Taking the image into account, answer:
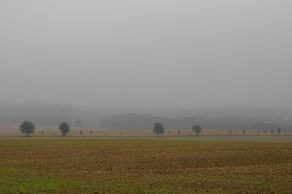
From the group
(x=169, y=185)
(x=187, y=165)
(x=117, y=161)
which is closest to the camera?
(x=169, y=185)

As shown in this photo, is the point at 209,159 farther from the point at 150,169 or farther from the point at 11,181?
the point at 11,181

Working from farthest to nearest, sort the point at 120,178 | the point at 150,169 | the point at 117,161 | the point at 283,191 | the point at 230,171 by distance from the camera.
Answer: the point at 117,161 → the point at 150,169 → the point at 230,171 → the point at 120,178 → the point at 283,191

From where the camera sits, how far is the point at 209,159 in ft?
173

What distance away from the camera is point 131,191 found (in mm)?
30328

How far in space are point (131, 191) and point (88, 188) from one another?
330 cm

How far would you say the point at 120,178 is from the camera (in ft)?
122

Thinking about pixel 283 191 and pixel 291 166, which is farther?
pixel 291 166

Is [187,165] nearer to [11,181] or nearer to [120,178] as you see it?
[120,178]

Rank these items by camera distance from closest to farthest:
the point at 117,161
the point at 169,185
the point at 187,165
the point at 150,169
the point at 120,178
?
1. the point at 169,185
2. the point at 120,178
3. the point at 150,169
4. the point at 187,165
5. the point at 117,161

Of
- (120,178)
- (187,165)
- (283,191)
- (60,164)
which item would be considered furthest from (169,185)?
(60,164)

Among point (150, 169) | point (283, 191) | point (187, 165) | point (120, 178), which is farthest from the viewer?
point (187, 165)

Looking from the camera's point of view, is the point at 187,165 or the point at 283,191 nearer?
the point at 283,191

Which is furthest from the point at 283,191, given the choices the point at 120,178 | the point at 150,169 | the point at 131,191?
the point at 150,169

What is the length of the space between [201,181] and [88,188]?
8.98m
